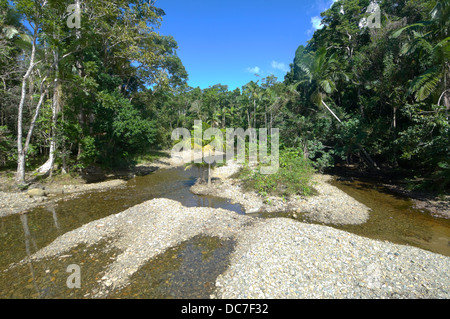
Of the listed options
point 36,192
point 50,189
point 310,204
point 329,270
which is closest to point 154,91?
point 50,189

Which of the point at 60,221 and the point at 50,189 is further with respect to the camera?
the point at 50,189

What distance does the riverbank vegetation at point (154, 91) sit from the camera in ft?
38.5

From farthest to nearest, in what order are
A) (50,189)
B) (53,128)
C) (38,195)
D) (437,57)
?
(53,128) < (50,189) < (38,195) < (437,57)

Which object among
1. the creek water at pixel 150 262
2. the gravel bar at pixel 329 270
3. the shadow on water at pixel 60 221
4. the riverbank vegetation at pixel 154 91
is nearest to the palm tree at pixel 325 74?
the riverbank vegetation at pixel 154 91

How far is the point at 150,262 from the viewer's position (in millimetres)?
6105

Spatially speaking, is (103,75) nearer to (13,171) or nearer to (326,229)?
(13,171)

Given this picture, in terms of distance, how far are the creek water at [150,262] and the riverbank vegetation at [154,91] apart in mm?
4073

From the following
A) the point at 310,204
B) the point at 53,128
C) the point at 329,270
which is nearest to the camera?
the point at 329,270

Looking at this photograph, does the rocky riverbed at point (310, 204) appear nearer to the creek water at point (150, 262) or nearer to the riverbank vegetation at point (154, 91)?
the creek water at point (150, 262)

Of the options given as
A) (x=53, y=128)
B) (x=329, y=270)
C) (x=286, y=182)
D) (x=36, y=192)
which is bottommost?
(x=329, y=270)

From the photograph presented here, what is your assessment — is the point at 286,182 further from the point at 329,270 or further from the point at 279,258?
the point at 329,270

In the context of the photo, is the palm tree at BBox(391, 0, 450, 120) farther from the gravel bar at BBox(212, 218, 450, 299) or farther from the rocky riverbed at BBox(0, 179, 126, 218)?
the rocky riverbed at BBox(0, 179, 126, 218)

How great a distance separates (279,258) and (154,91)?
23407mm

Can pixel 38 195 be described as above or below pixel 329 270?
above
